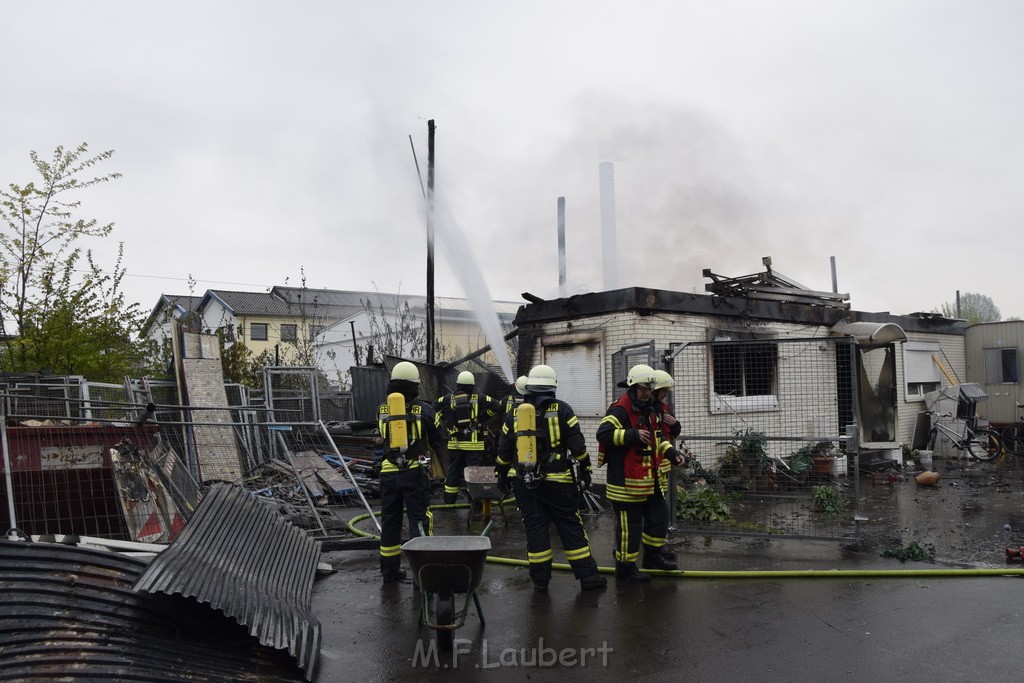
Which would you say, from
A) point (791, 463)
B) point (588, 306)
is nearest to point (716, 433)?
point (791, 463)

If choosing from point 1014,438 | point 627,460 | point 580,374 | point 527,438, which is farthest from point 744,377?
point 1014,438

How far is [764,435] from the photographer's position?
9.45m

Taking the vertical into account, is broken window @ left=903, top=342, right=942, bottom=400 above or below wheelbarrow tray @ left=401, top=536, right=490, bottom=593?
above

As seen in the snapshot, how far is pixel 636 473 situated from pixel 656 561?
99cm

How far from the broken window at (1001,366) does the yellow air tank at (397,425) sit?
15.8m

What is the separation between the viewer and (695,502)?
9070 millimetres

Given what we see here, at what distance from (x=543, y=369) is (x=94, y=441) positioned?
4.49m

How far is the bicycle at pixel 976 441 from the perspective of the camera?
14.6 meters

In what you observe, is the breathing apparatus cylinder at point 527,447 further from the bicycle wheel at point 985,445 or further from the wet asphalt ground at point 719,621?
the bicycle wheel at point 985,445

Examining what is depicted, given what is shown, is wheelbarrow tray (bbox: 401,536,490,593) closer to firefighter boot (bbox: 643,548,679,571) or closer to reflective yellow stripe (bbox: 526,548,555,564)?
reflective yellow stripe (bbox: 526,548,555,564)

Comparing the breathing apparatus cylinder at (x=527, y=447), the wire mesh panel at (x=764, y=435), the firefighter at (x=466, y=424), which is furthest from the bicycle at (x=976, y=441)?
the breathing apparatus cylinder at (x=527, y=447)

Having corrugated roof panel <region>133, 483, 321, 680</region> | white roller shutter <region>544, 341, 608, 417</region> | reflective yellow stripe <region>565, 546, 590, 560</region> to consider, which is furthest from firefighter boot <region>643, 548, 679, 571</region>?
white roller shutter <region>544, 341, 608, 417</region>

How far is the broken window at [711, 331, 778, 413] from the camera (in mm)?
11023

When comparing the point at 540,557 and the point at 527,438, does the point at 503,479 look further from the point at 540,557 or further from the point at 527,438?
the point at 540,557
